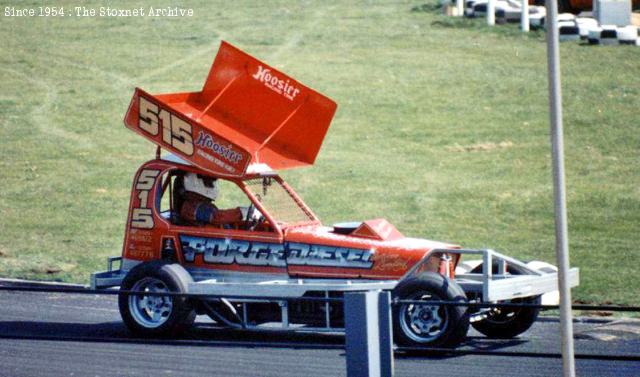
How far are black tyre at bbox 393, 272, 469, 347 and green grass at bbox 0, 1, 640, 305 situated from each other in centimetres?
455

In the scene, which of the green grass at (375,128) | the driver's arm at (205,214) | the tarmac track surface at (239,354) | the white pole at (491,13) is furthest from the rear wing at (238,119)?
the white pole at (491,13)

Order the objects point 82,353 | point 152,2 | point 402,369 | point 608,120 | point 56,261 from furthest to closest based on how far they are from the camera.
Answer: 1. point 152,2
2. point 608,120
3. point 56,261
4. point 82,353
5. point 402,369

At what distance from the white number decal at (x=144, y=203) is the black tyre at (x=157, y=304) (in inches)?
31.0

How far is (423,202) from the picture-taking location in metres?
22.9

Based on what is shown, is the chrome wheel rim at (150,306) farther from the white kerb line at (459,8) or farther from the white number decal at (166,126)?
the white kerb line at (459,8)

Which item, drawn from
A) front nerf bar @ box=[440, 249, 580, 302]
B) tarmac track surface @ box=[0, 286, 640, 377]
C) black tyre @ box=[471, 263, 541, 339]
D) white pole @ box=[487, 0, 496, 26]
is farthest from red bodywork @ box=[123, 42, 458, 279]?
white pole @ box=[487, 0, 496, 26]

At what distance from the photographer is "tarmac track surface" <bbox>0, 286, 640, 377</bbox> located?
36.4 feet

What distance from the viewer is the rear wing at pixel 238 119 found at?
13516 mm

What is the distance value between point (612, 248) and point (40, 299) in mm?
8792

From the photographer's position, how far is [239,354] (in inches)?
471

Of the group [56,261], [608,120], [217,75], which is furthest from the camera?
[608,120]

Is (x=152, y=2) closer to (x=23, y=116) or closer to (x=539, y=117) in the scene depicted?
(x=23, y=116)

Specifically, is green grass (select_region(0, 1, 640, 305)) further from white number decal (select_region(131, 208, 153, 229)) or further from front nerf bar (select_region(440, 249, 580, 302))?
white number decal (select_region(131, 208, 153, 229))

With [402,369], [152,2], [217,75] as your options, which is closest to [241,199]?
[217,75]
